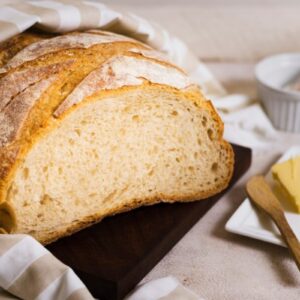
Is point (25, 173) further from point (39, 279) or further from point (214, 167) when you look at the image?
point (214, 167)

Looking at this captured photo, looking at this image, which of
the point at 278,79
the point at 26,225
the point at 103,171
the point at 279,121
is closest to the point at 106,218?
the point at 103,171

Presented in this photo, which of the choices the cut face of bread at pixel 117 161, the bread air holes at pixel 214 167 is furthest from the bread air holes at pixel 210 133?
the bread air holes at pixel 214 167

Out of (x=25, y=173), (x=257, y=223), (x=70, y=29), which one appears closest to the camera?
(x=25, y=173)

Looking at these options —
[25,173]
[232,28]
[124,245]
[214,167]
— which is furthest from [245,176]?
[232,28]

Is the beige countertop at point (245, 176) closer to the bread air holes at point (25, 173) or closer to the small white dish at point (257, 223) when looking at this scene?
the small white dish at point (257, 223)

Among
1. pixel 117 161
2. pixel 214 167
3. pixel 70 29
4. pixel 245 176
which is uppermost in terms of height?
pixel 70 29

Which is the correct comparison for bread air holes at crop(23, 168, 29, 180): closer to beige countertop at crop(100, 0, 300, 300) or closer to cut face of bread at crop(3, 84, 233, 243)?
cut face of bread at crop(3, 84, 233, 243)
